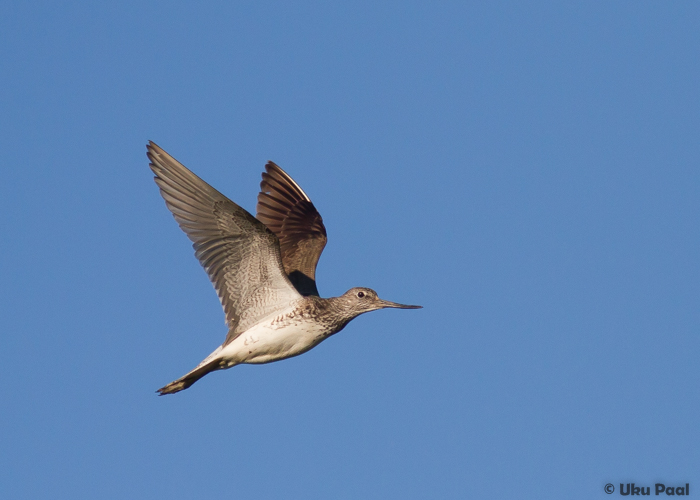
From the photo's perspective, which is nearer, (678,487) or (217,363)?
(217,363)

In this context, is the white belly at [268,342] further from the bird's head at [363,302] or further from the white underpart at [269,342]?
the bird's head at [363,302]

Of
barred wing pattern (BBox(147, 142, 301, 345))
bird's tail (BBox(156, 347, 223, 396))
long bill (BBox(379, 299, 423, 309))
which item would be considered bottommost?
bird's tail (BBox(156, 347, 223, 396))

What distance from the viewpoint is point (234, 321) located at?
14.0 m

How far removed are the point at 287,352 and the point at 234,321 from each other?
0.89m

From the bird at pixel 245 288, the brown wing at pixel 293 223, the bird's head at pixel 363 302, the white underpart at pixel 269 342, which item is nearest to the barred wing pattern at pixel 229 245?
the bird at pixel 245 288

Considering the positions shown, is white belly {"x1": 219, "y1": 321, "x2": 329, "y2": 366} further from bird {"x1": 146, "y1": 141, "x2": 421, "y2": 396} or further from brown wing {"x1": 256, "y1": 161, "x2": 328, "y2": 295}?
brown wing {"x1": 256, "y1": 161, "x2": 328, "y2": 295}

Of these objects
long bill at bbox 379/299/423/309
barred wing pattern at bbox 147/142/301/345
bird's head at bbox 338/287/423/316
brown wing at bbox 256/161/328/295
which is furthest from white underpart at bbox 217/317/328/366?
brown wing at bbox 256/161/328/295

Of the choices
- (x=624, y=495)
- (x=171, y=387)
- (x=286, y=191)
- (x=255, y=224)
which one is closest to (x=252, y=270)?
(x=255, y=224)

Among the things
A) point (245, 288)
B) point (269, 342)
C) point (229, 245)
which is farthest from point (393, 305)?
point (229, 245)

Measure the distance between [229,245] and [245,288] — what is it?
72 cm

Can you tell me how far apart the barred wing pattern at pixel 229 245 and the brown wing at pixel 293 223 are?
5.48 ft

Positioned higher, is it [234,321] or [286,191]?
[286,191]

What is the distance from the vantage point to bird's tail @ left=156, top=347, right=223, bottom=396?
1372cm

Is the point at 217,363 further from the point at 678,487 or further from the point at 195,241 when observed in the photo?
the point at 678,487
